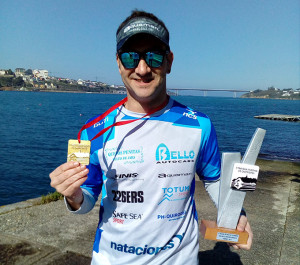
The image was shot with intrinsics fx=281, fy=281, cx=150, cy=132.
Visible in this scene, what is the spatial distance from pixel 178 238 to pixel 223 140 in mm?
32433

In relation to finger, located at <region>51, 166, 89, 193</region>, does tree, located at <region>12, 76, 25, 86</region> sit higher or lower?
lower

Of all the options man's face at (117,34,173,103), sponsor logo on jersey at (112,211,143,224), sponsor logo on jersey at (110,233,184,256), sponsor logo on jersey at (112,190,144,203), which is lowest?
sponsor logo on jersey at (110,233,184,256)

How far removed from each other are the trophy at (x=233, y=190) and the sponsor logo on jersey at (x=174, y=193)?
240 millimetres

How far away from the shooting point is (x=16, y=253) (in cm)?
386

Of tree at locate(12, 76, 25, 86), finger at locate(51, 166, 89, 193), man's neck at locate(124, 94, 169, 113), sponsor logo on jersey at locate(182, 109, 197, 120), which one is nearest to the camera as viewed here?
finger at locate(51, 166, 89, 193)

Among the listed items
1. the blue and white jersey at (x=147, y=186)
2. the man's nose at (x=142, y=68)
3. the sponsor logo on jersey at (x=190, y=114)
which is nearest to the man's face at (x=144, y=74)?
the man's nose at (x=142, y=68)

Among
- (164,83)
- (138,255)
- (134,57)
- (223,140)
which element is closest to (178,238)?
(138,255)

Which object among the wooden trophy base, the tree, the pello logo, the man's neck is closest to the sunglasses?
the man's neck

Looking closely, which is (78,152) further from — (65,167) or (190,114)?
(190,114)

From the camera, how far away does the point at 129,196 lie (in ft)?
6.20

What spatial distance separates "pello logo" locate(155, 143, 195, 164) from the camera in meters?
1.90

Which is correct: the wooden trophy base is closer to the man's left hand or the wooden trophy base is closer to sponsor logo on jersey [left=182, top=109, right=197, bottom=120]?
the man's left hand

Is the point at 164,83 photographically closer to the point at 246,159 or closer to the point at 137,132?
the point at 137,132

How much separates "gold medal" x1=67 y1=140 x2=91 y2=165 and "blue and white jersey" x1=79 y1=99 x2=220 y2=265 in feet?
0.70
